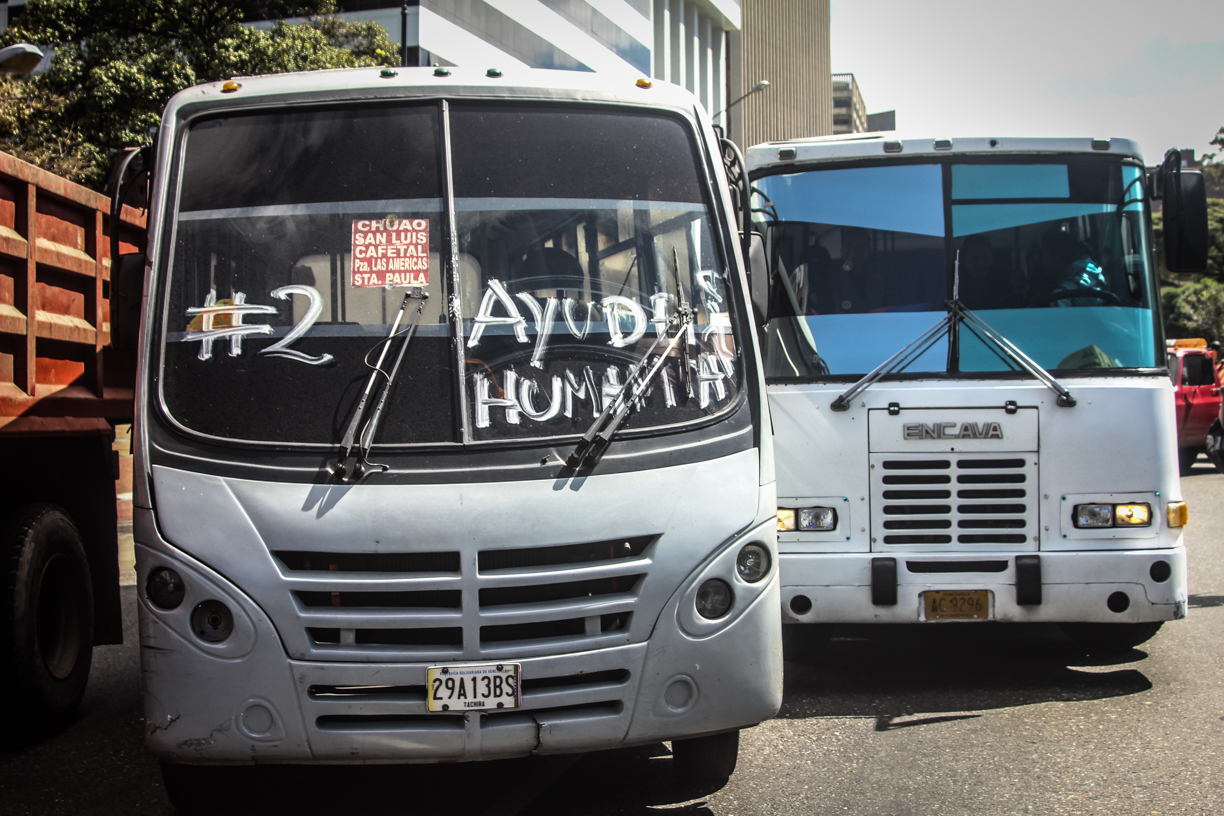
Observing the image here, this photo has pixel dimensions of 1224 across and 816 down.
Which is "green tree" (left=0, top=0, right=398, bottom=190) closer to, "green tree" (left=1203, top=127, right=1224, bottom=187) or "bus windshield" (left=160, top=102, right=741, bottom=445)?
"bus windshield" (left=160, top=102, right=741, bottom=445)

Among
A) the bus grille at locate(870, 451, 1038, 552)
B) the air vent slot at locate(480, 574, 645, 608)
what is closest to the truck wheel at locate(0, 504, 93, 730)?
the air vent slot at locate(480, 574, 645, 608)

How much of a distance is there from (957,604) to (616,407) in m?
2.68

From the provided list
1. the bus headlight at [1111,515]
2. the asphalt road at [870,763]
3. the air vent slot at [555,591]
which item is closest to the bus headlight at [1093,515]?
the bus headlight at [1111,515]

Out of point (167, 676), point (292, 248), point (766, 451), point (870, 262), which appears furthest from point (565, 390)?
point (870, 262)

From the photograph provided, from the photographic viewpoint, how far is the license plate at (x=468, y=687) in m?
3.92

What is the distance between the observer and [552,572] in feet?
13.1

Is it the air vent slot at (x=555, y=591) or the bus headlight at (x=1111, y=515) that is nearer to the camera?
the air vent slot at (x=555, y=591)

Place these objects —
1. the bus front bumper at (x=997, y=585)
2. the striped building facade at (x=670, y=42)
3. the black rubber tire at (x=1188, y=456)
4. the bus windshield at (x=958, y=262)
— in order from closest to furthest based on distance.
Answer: the bus front bumper at (x=997, y=585)
the bus windshield at (x=958, y=262)
the black rubber tire at (x=1188, y=456)
the striped building facade at (x=670, y=42)

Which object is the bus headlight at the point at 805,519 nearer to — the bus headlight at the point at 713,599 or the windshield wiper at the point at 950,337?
the windshield wiper at the point at 950,337

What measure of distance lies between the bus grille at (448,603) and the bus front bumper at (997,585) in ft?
7.82

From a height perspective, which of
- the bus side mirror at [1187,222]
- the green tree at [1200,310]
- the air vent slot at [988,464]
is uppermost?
the green tree at [1200,310]

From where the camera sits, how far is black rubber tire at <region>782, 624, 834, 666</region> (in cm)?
686

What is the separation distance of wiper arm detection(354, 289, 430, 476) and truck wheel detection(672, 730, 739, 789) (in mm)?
1570

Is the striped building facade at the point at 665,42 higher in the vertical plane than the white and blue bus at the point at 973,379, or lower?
higher
